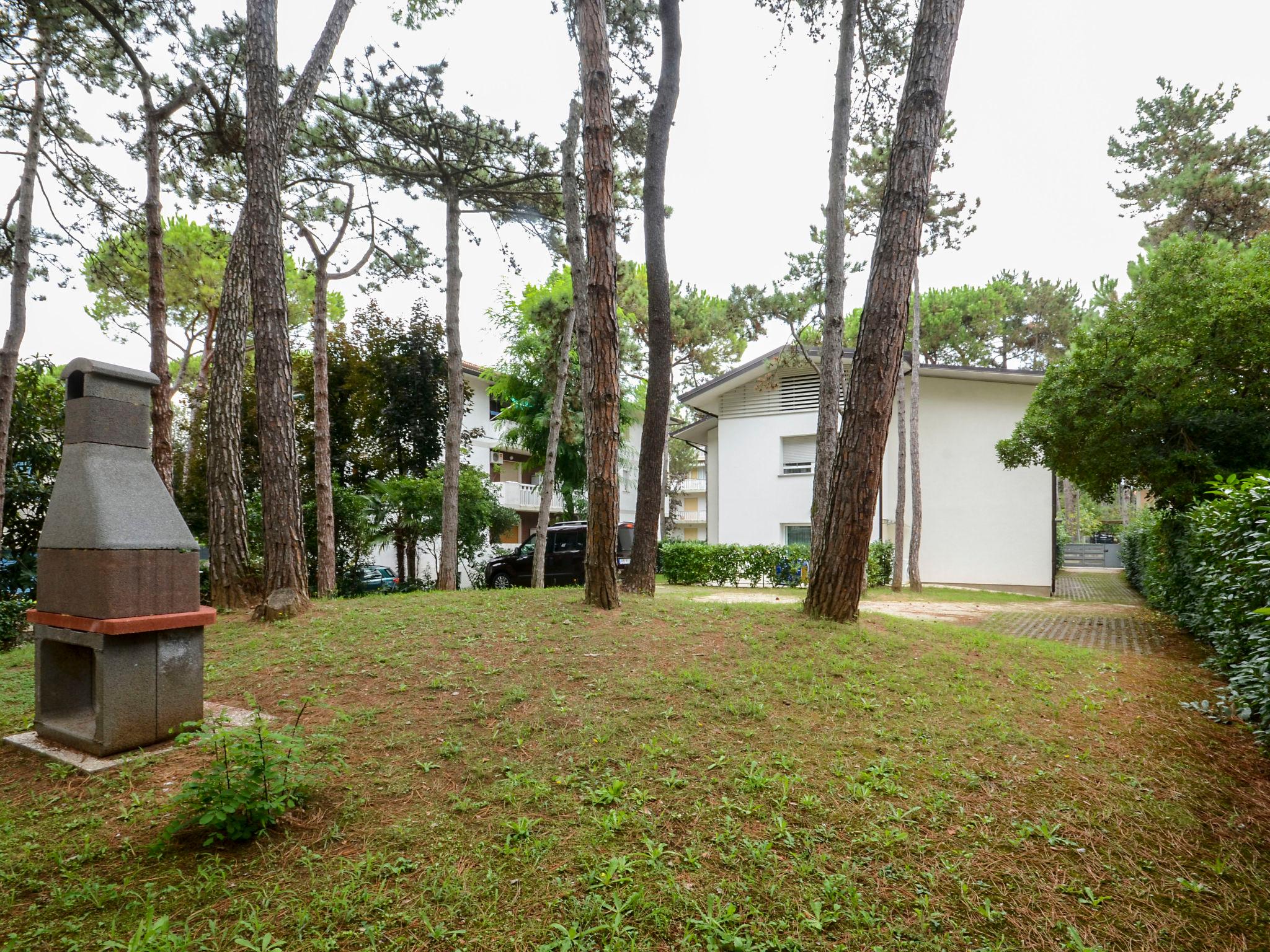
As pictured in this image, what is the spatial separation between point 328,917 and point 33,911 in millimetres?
1067

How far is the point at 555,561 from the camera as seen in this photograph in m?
17.3

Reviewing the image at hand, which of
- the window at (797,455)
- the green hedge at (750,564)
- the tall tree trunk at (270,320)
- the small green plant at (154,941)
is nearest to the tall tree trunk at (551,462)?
the green hedge at (750,564)

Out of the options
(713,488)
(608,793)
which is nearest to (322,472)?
(608,793)

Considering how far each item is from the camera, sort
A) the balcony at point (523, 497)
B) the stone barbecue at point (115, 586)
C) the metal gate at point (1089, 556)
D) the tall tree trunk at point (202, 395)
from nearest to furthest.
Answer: the stone barbecue at point (115, 586) → the tall tree trunk at point (202, 395) → the balcony at point (523, 497) → the metal gate at point (1089, 556)

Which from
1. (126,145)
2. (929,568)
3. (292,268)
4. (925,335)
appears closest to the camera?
(126,145)

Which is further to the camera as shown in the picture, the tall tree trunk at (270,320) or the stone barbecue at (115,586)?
the tall tree trunk at (270,320)

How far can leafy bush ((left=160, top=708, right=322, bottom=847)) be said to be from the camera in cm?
268

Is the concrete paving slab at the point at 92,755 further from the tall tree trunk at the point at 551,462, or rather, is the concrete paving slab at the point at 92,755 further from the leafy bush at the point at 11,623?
the tall tree trunk at the point at 551,462

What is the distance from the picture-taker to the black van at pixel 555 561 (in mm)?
17078

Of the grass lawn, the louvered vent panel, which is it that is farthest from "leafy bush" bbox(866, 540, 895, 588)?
the grass lawn

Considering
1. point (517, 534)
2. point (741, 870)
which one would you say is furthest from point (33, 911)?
point (517, 534)

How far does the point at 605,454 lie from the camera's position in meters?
6.28

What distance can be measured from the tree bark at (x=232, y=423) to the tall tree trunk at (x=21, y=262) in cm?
446

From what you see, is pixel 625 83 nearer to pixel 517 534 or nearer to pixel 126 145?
pixel 126 145
